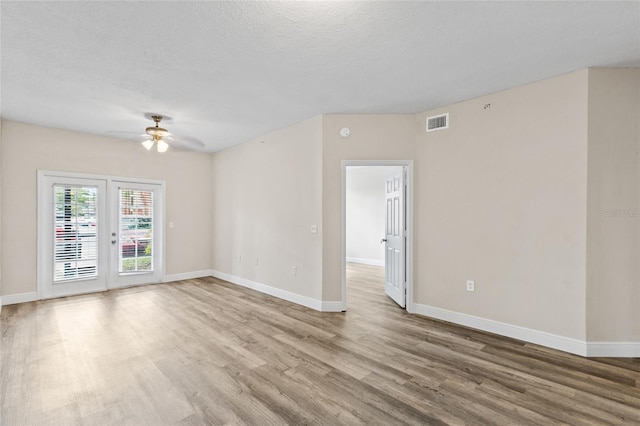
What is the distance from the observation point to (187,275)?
6.48m

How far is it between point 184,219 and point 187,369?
4409mm

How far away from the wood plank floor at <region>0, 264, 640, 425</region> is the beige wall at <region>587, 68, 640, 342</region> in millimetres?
541

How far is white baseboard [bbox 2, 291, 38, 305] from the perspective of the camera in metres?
4.52

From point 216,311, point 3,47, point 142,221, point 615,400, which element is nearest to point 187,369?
point 216,311

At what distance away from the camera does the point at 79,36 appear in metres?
2.39

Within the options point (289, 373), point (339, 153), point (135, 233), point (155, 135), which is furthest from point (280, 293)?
point (135, 233)

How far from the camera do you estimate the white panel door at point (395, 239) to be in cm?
436

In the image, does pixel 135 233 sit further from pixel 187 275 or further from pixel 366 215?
pixel 366 215

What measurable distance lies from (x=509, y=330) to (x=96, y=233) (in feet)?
21.9

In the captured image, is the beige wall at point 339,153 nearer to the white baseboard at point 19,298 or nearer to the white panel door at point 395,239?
the white panel door at point 395,239

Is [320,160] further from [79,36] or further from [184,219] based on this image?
[184,219]

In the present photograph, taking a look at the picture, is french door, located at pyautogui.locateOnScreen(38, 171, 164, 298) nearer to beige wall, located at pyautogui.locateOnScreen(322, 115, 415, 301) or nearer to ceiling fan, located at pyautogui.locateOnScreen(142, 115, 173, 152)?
ceiling fan, located at pyautogui.locateOnScreen(142, 115, 173, 152)

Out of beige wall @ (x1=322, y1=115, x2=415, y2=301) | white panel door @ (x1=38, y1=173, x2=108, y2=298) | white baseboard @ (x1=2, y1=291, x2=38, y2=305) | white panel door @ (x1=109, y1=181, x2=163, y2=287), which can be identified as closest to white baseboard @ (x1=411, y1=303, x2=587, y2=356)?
beige wall @ (x1=322, y1=115, x2=415, y2=301)

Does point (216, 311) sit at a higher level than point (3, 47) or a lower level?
lower
